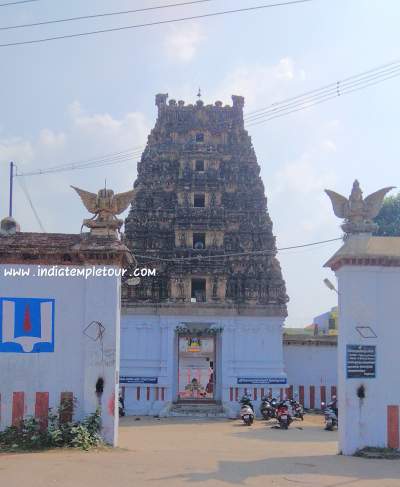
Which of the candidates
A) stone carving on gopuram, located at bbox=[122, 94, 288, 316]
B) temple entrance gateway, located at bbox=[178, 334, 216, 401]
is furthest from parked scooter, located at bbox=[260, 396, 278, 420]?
temple entrance gateway, located at bbox=[178, 334, 216, 401]

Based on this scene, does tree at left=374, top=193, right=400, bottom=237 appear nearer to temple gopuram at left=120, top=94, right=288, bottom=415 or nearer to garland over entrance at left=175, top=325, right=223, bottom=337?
temple gopuram at left=120, top=94, right=288, bottom=415

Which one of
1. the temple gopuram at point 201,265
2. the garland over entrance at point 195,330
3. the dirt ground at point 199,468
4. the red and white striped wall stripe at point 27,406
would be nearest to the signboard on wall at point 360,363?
the dirt ground at point 199,468

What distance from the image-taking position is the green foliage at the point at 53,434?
1527 cm

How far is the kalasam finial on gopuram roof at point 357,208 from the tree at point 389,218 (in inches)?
1256

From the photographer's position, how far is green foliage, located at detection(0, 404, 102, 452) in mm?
15266

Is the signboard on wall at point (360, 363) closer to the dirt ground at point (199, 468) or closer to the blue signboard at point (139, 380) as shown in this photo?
the dirt ground at point (199, 468)

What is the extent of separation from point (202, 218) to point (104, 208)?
1836 centimetres

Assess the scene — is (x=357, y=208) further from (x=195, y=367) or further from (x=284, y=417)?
(x=195, y=367)

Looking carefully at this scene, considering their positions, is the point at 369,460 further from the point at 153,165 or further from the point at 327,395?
the point at 153,165

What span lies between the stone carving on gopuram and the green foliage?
55.0ft

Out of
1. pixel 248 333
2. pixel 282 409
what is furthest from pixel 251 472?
pixel 248 333

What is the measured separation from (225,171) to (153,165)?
3.76m

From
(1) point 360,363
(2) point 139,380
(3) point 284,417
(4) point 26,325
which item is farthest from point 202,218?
(1) point 360,363

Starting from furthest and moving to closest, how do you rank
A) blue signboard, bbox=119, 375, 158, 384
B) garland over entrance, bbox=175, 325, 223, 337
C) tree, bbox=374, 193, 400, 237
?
tree, bbox=374, 193, 400, 237, garland over entrance, bbox=175, 325, 223, 337, blue signboard, bbox=119, 375, 158, 384
